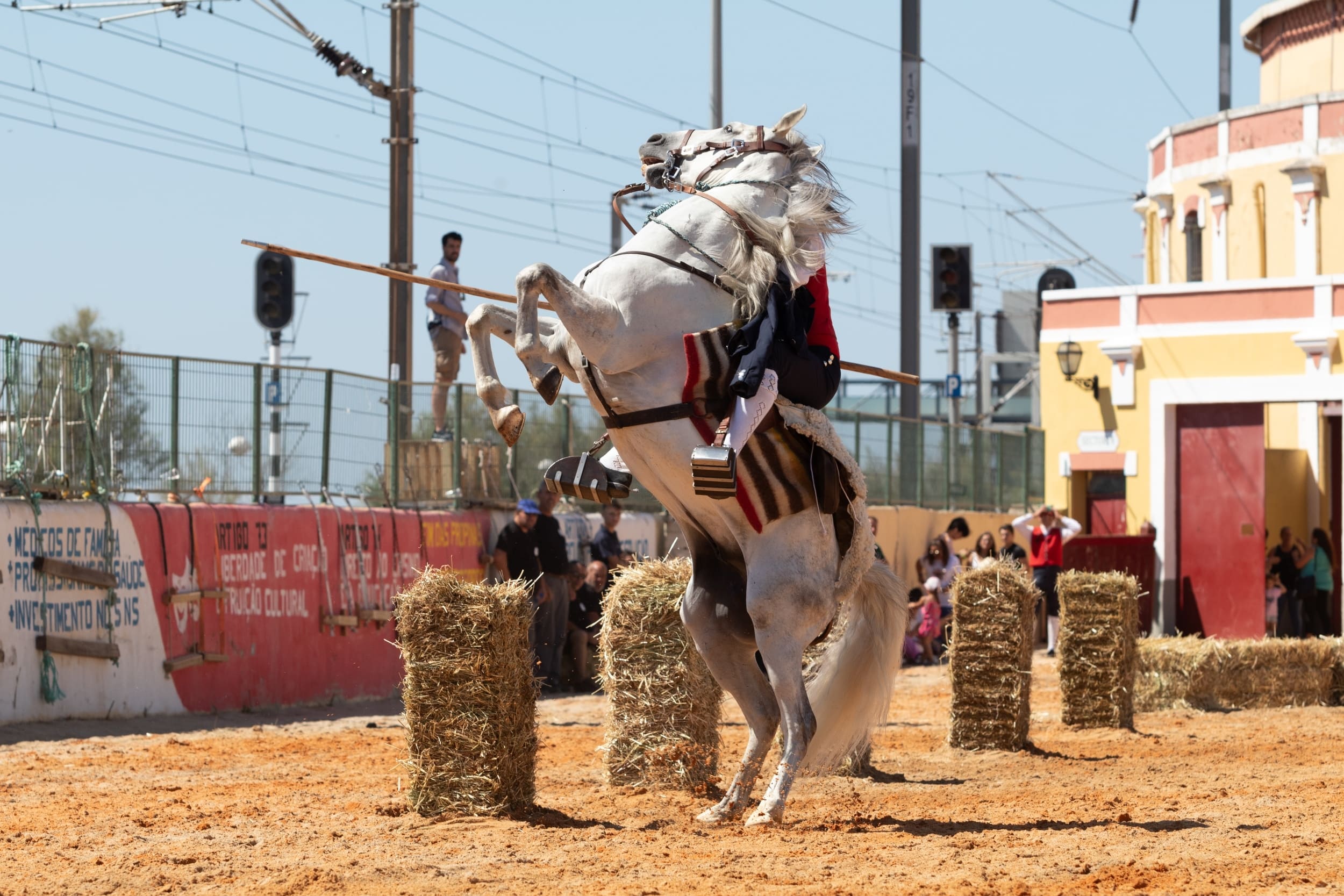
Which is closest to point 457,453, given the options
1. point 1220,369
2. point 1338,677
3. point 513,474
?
point 513,474

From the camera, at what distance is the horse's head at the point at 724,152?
7801 millimetres

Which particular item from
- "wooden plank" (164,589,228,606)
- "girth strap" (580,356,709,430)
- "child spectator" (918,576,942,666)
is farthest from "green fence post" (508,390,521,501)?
"girth strap" (580,356,709,430)

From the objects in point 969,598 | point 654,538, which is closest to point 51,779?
point 969,598

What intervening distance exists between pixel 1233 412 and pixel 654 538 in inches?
343

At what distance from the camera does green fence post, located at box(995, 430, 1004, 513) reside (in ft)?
98.2

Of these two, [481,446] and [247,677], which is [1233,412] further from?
[247,677]

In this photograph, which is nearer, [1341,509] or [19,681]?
[19,681]

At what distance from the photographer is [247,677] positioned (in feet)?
47.7

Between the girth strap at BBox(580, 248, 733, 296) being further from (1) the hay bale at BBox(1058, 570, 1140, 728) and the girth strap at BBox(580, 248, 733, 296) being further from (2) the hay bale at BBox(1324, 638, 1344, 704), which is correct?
(2) the hay bale at BBox(1324, 638, 1344, 704)

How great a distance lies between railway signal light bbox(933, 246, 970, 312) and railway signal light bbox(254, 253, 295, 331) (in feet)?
26.4

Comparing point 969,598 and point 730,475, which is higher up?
point 730,475

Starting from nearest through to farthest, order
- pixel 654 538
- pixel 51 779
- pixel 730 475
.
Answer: pixel 730 475, pixel 51 779, pixel 654 538

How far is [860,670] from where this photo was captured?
27.2ft

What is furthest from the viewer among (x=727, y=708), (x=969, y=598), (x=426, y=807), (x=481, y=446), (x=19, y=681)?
(x=481, y=446)
